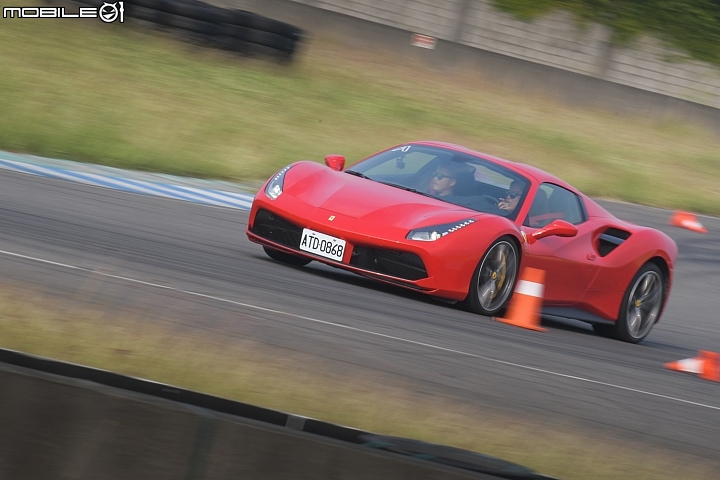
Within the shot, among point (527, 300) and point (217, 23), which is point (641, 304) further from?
point (217, 23)

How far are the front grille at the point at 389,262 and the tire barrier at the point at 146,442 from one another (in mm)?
4123

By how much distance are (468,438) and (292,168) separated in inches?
151

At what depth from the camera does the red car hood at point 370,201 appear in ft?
24.7

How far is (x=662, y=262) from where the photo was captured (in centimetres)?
935

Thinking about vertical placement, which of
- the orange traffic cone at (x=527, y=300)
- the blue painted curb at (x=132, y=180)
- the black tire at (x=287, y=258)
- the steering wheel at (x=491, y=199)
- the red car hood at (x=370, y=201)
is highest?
the steering wheel at (x=491, y=199)

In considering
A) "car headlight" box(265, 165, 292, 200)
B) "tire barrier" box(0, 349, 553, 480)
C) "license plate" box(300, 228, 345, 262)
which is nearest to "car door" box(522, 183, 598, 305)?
"license plate" box(300, 228, 345, 262)

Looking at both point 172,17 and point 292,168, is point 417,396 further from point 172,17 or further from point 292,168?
point 172,17

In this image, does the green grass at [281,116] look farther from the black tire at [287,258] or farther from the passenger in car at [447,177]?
the passenger in car at [447,177]

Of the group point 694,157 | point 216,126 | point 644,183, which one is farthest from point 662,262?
point 694,157

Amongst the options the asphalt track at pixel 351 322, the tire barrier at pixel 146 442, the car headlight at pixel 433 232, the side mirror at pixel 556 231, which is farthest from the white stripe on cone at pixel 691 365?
the tire barrier at pixel 146 442

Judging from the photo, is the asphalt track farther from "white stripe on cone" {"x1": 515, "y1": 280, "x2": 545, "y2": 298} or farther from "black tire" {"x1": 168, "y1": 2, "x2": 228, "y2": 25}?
"black tire" {"x1": 168, "y1": 2, "x2": 228, "y2": 25}

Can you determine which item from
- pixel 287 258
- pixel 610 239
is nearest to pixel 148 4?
pixel 287 258

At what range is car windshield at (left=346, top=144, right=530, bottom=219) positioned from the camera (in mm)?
8195

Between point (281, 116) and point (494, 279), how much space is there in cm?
1040
